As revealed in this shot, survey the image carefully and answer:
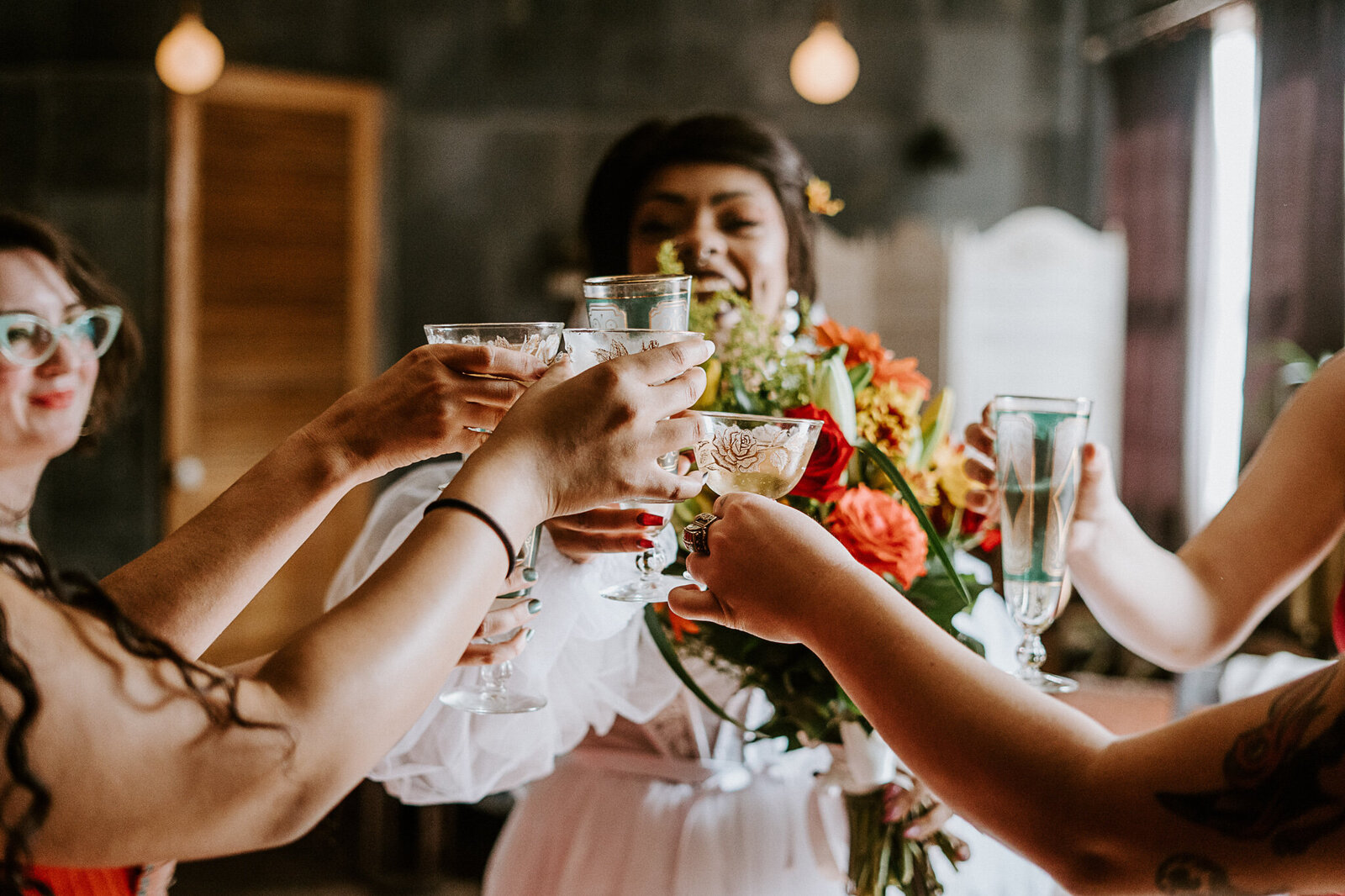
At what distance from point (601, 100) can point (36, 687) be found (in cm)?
465

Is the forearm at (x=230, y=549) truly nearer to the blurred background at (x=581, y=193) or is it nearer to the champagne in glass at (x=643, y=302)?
the champagne in glass at (x=643, y=302)

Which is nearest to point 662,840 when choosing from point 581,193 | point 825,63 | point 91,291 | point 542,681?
point 542,681

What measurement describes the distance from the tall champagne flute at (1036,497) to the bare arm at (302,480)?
490mm

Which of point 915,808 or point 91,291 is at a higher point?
point 91,291

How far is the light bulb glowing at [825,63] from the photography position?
3.85 metres

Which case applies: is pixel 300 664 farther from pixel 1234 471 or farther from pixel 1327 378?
pixel 1234 471

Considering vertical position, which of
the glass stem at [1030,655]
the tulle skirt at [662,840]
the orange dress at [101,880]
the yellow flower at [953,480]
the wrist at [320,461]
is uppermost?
the wrist at [320,461]

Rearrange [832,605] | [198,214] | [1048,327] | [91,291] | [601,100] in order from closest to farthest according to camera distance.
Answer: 1. [832,605]
2. [91,291]
3. [198,214]
4. [1048,327]
5. [601,100]

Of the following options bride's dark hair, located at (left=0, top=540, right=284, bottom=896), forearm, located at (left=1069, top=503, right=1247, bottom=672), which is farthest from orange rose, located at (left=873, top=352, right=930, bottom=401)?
bride's dark hair, located at (left=0, top=540, right=284, bottom=896)

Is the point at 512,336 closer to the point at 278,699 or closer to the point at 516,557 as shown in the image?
the point at 516,557

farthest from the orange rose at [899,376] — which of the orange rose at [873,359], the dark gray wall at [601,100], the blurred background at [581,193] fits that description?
the dark gray wall at [601,100]

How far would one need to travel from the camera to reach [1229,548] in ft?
4.63

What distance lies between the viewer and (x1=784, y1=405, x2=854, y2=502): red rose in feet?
3.58

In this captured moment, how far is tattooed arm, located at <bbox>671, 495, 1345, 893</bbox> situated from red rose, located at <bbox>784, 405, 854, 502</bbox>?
11.6 inches
